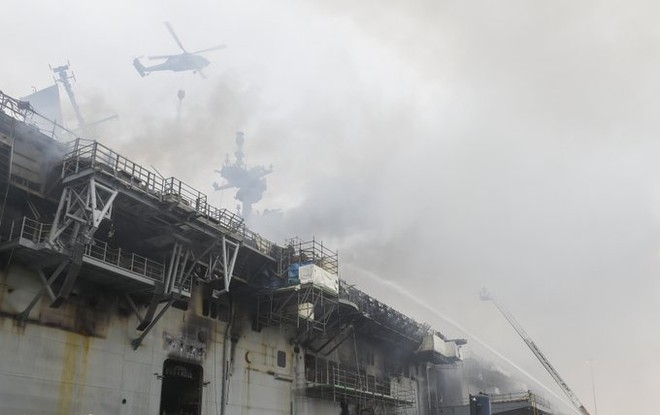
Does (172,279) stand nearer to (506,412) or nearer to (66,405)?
(66,405)

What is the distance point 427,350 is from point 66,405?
35255 mm

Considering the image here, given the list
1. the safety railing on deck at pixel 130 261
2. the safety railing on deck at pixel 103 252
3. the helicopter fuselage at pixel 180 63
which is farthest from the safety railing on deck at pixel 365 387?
the helicopter fuselage at pixel 180 63

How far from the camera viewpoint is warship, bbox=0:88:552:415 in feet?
80.6

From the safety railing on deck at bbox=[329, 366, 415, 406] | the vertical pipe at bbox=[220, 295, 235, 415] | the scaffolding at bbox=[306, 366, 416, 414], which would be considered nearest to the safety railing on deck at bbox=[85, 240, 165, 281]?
the vertical pipe at bbox=[220, 295, 235, 415]

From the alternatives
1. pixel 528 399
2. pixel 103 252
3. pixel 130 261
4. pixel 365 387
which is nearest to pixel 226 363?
pixel 130 261

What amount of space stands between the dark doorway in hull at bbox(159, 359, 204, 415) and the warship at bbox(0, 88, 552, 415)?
61 mm

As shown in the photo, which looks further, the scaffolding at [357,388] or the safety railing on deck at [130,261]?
the scaffolding at [357,388]

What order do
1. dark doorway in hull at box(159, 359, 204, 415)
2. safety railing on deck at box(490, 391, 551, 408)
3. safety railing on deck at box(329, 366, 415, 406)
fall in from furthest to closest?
safety railing on deck at box(490, 391, 551, 408), safety railing on deck at box(329, 366, 415, 406), dark doorway in hull at box(159, 359, 204, 415)

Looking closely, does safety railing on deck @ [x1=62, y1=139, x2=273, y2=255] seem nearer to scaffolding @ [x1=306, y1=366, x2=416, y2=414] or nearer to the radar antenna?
scaffolding @ [x1=306, y1=366, x2=416, y2=414]

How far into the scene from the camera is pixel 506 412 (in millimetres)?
53219

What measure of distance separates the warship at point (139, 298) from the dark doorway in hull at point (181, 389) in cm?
6

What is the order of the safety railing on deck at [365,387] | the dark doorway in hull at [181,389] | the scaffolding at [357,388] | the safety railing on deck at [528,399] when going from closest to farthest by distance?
1. the dark doorway in hull at [181,389]
2. the scaffolding at [357,388]
3. the safety railing on deck at [365,387]
4. the safety railing on deck at [528,399]

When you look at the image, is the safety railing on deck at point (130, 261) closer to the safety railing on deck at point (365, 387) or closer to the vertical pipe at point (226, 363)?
the vertical pipe at point (226, 363)

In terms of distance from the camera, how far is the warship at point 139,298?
80.6ft
